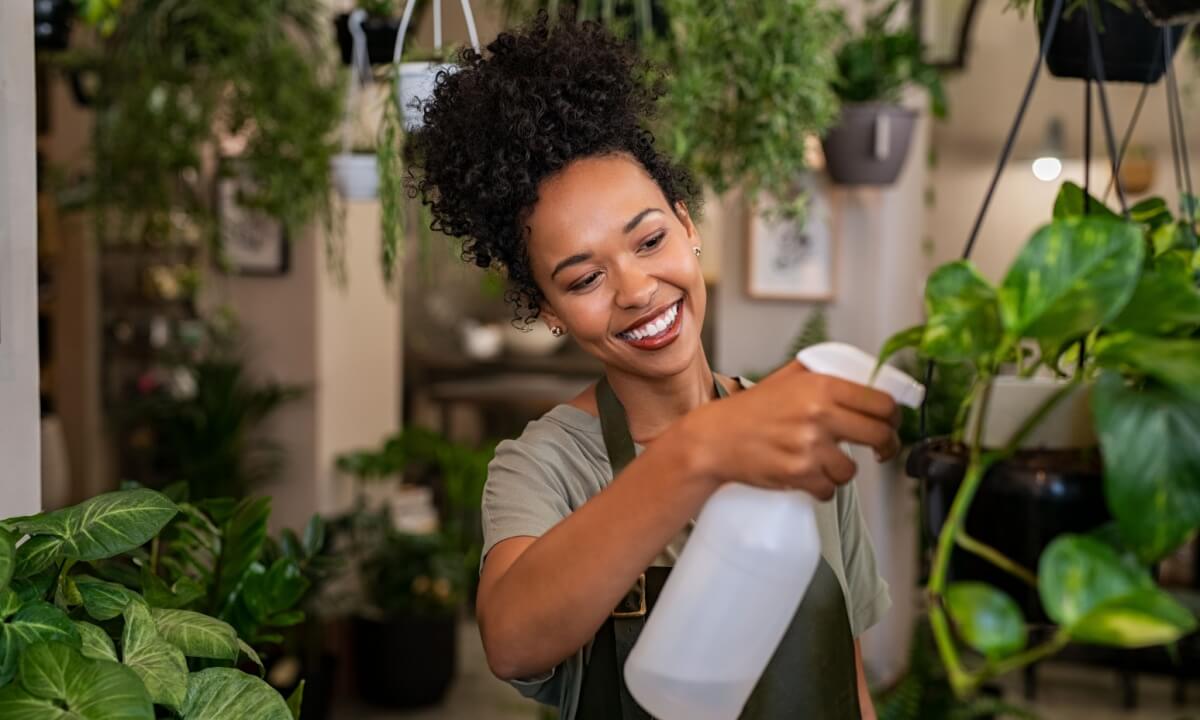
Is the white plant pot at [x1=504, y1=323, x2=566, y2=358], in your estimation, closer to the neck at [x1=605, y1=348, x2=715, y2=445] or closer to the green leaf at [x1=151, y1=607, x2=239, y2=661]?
Result: the neck at [x1=605, y1=348, x2=715, y2=445]

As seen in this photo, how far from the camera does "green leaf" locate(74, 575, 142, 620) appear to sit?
115cm

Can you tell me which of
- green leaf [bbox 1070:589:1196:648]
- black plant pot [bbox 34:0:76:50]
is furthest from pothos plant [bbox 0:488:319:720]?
black plant pot [bbox 34:0:76:50]

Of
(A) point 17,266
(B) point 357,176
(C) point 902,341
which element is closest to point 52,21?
(B) point 357,176

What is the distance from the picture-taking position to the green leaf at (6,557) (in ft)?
3.31

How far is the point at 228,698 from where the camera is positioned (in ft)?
3.59

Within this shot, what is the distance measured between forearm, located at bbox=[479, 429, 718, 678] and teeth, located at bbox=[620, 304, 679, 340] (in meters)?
0.28

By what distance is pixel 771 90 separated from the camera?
2.54 m

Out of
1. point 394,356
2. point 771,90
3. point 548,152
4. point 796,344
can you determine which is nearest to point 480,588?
point 548,152

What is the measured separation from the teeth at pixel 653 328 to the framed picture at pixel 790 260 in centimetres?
263

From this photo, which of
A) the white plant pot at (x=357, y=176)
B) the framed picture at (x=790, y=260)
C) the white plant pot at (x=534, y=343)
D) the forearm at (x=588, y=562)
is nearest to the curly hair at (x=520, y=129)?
the forearm at (x=588, y=562)

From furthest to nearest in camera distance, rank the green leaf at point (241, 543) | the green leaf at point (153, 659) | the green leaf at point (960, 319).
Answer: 1. the green leaf at point (241, 543)
2. the green leaf at point (153, 659)
3. the green leaf at point (960, 319)

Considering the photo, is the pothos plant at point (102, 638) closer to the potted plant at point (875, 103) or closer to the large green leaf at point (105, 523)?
the large green leaf at point (105, 523)

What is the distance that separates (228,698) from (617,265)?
0.53m

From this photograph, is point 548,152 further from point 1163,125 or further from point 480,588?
point 1163,125
